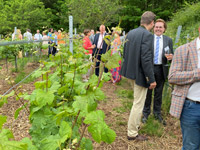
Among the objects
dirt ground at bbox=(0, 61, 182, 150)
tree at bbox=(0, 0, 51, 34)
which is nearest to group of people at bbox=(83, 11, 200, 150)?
dirt ground at bbox=(0, 61, 182, 150)

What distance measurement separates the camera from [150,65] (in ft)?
8.19

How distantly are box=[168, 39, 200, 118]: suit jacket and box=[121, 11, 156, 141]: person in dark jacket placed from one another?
0.70 meters

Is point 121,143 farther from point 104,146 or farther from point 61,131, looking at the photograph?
point 61,131

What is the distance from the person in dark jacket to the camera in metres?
2.47

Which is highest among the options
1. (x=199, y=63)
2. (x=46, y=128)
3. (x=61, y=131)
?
(x=199, y=63)

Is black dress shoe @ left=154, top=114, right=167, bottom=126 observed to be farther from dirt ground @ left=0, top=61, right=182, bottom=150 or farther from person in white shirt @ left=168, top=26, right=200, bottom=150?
person in white shirt @ left=168, top=26, right=200, bottom=150

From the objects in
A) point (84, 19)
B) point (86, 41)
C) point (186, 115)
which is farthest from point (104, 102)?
point (84, 19)

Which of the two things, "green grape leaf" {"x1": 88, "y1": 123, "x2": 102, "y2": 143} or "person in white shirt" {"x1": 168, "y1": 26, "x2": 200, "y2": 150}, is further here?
"person in white shirt" {"x1": 168, "y1": 26, "x2": 200, "y2": 150}

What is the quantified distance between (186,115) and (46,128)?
1.26 m

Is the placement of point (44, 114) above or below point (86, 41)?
below

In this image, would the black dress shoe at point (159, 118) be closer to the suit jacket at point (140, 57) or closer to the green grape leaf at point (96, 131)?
the suit jacket at point (140, 57)

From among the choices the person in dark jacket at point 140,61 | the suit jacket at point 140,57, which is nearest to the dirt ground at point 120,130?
the person in dark jacket at point 140,61

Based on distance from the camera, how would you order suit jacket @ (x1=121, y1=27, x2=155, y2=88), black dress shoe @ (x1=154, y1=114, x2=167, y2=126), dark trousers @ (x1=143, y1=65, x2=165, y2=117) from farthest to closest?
black dress shoe @ (x1=154, y1=114, x2=167, y2=126) → dark trousers @ (x1=143, y1=65, x2=165, y2=117) → suit jacket @ (x1=121, y1=27, x2=155, y2=88)

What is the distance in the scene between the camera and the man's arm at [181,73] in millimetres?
1623
